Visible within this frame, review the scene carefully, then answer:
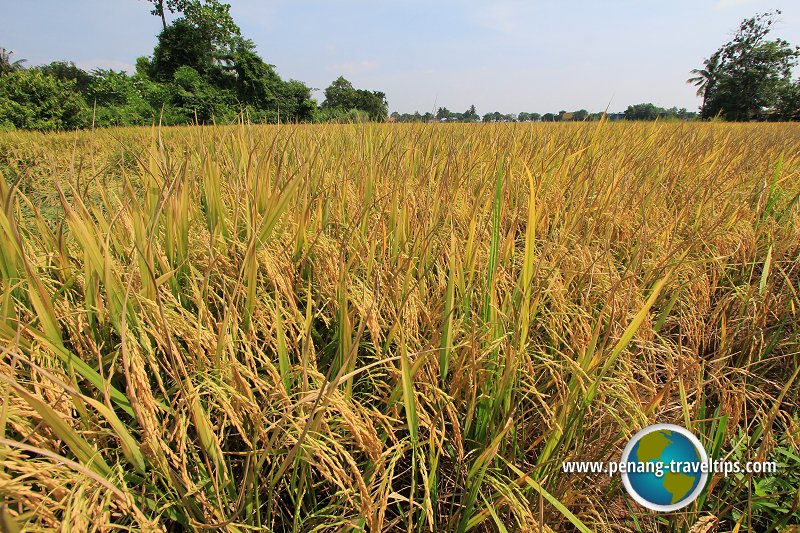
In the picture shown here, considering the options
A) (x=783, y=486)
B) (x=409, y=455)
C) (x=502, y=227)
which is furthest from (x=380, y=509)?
(x=502, y=227)

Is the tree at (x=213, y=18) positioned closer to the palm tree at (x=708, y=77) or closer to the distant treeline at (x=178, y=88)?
the distant treeline at (x=178, y=88)

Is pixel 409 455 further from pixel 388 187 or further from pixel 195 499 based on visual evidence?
pixel 388 187

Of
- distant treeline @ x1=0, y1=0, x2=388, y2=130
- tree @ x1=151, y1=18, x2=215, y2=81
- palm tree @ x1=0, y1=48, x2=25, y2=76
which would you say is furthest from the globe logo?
palm tree @ x1=0, y1=48, x2=25, y2=76

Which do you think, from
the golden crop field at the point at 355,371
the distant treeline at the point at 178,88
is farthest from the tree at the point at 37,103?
the golden crop field at the point at 355,371

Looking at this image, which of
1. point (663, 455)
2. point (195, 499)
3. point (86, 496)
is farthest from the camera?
point (663, 455)

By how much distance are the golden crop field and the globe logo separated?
0.03m

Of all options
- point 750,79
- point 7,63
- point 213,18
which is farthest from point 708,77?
point 7,63

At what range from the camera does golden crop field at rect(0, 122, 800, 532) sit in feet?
2.01

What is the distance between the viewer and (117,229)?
1010 mm

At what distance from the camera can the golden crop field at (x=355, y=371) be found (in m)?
0.61

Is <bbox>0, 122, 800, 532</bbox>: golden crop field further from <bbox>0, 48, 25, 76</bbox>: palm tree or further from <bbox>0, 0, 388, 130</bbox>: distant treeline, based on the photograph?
<bbox>0, 48, 25, 76</bbox>: palm tree

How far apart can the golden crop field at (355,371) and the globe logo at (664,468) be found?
0.03 meters

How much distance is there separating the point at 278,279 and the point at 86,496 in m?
0.51

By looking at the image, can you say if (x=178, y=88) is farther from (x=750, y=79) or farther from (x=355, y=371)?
(x=750, y=79)
